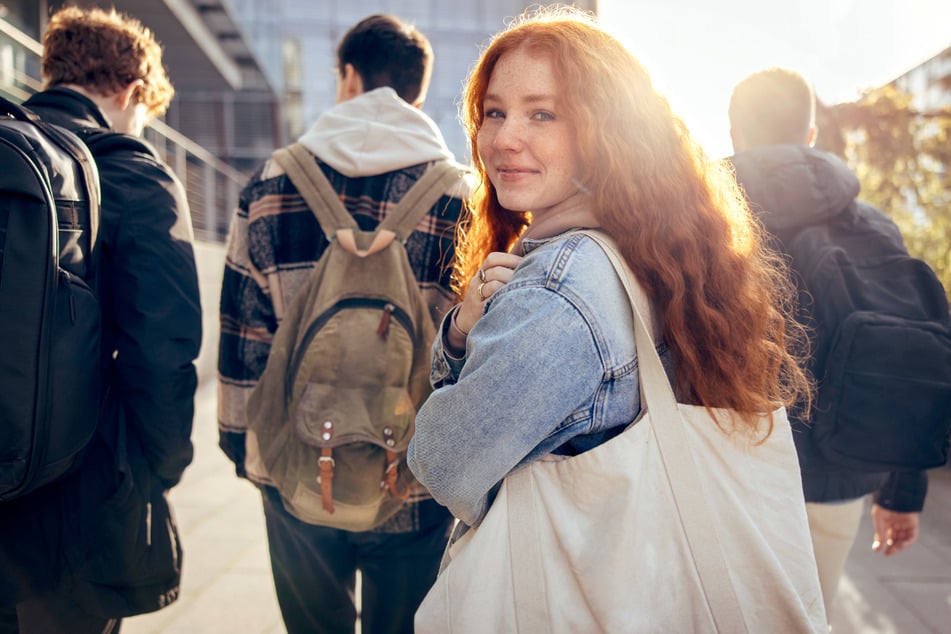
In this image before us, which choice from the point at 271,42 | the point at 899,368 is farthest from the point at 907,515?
the point at 271,42

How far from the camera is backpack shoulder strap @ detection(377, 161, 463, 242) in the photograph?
2291mm

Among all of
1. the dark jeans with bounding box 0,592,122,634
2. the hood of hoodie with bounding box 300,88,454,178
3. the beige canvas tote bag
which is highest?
the hood of hoodie with bounding box 300,88,454,178

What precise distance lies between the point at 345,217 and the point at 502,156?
83 centimetres

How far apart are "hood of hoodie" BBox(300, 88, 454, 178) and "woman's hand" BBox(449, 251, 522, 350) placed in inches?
33.6

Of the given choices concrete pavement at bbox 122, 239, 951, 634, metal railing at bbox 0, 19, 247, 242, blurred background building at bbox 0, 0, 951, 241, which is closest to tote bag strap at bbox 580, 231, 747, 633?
concrete pavement at bbox 122, 239, 951, 634

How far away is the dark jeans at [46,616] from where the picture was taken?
2111 millimetres

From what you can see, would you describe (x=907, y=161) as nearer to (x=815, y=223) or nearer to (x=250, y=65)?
(x=815, y=223)

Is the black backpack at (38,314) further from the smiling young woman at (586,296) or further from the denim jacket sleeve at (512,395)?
the denim jacket sleeve at (512,395)

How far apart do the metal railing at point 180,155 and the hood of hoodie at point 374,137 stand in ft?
13.5

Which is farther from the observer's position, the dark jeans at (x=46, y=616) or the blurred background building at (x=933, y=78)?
the blurred background building at (x=933, y=78)

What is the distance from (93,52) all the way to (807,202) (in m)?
2.31

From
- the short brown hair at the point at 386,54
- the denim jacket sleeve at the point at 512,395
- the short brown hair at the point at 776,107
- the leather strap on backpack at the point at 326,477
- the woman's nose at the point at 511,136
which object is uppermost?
the short brown hair at the point at 386,54

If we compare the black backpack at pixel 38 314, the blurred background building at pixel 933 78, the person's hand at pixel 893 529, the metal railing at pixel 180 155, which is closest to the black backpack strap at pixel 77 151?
the black backpack at pixel 38 314

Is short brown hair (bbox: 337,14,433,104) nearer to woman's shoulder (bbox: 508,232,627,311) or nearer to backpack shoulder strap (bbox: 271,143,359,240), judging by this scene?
backpack shoulder strap (bbox: 271,143,359,240)
